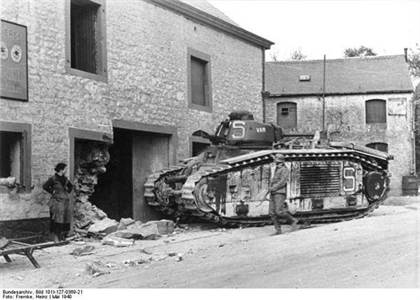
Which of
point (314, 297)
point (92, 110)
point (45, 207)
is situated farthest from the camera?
point (92, 110)

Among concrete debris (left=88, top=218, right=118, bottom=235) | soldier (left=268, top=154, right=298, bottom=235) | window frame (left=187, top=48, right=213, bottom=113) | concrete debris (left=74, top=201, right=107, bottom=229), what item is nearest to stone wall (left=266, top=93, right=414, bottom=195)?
window frame (left=187, top=48, right=213, bottom=113)

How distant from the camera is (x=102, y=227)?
37.7 ft

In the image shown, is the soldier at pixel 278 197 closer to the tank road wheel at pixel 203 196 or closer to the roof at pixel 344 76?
the tank road wheel at pixel 203 196

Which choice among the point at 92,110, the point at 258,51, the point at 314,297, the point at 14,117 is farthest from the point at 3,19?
the point at 258,51

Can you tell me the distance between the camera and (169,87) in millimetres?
14961

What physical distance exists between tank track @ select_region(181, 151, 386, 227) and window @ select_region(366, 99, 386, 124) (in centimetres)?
1730

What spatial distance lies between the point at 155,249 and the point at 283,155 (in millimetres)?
4074

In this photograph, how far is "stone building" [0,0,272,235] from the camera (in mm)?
10523

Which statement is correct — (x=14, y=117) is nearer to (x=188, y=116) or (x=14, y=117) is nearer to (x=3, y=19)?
(x=3, y=19)

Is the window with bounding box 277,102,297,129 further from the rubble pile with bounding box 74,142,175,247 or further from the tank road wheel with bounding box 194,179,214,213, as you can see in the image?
the tank road wheel with bounding box 194,179,214,213

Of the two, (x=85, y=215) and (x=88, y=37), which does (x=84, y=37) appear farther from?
(x=85, y=215)

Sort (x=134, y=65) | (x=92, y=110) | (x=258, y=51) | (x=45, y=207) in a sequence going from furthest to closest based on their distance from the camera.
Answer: (x=258, y=51) → (x=134, y=65) → (x=92, y=110) → (x=45, y=207)

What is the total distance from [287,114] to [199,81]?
15600 millimetres

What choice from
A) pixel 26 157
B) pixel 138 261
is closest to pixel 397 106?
pixel 26 157
